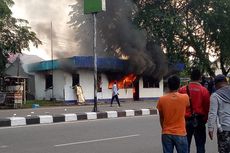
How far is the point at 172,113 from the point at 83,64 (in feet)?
77.8

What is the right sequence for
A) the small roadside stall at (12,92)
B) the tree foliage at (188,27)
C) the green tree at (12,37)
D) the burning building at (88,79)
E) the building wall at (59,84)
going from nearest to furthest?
1. the small roadside stall at (12,92)
2. the green tree at (12,37)
3. the burning building at (88,79)
4. the building wall at (59,84)
5. the tree foliage at (188,27)

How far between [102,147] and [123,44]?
905 inches

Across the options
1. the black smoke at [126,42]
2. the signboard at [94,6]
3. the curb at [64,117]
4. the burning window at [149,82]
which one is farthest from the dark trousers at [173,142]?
the burning window at [149,82]

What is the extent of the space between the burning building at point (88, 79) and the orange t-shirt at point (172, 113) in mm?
22655

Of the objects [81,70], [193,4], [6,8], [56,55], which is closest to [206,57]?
[193,4]

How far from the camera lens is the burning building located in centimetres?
3022

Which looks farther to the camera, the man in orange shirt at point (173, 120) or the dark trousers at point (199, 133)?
the dark trousers at point (199, 133)

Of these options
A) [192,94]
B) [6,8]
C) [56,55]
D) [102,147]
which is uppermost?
[6,8]

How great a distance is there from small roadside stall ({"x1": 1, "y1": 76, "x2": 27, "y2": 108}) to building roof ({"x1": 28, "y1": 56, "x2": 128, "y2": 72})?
10.3 feet

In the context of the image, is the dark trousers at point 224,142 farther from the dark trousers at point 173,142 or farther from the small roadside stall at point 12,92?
the small roadside stall at point 12,92

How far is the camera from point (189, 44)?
120ft

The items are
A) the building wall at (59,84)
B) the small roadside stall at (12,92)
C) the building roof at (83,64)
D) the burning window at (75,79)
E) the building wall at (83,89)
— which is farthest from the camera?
the building wall at (59,84)

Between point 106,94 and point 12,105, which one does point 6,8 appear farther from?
point 106,94

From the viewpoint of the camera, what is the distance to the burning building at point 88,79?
3022cm
